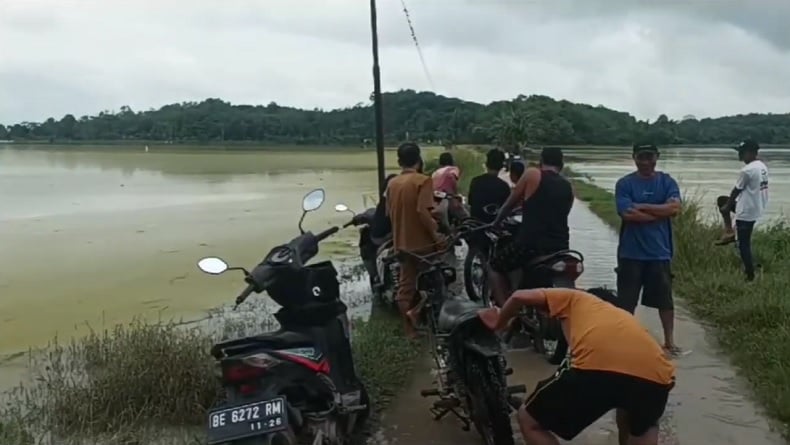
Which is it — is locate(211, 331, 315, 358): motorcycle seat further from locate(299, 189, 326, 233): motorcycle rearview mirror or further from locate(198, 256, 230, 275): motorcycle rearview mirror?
locate(299, 189, 326, 233): motorcycle rearview mirror

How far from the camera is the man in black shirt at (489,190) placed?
305 inches

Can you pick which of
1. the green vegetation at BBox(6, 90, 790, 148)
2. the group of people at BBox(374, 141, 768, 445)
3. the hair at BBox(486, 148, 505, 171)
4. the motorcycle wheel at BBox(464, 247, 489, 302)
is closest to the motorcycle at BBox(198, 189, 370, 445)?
the group of people at BBox(374, 141, 768, 445)

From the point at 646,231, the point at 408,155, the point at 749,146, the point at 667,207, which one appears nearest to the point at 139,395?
the point at 408,155

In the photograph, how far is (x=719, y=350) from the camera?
641 cm

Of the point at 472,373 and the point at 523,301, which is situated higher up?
the point at 523,301

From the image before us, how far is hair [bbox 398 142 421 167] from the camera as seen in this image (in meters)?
6.51

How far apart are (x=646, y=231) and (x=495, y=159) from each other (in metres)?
2.14

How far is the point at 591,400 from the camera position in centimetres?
327

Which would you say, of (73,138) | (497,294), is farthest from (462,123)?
(497,294)

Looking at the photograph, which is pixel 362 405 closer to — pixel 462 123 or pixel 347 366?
pixel 347 366

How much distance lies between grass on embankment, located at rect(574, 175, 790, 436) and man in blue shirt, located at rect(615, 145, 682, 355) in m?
0.77

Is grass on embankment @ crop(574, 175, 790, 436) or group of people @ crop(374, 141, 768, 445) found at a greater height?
group of people @ crop(374, 141, 768, 445)

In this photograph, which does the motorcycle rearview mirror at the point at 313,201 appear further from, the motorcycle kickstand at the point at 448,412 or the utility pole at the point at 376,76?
the utility pole at the point at 376,76

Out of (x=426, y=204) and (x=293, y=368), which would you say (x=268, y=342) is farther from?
(x=426, y=204)
